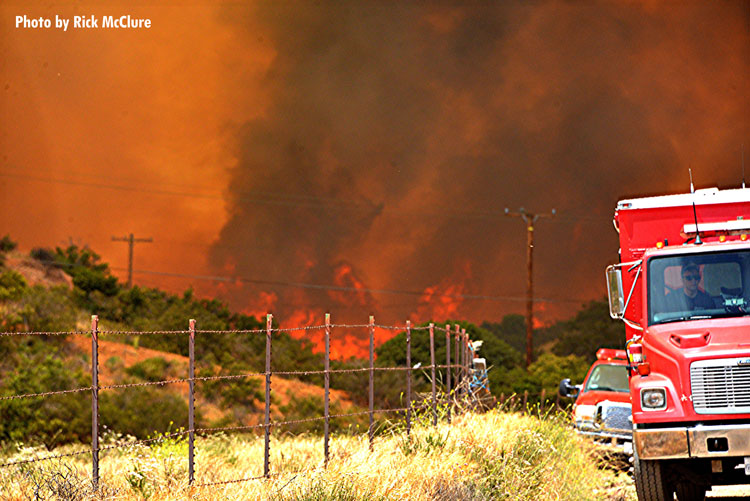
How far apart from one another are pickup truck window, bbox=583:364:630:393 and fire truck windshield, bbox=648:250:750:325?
7734 mm

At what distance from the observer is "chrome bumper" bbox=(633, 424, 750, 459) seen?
9.30m

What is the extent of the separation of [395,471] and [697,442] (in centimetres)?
319

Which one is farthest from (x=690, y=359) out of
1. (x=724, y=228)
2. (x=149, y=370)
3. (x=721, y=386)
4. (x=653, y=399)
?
(x=149, y=370)

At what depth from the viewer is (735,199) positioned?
1261 centimetres

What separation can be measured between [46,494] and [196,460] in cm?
414

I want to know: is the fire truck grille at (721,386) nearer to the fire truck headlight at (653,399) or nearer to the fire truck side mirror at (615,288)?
the fire truck headlight at (653,399)

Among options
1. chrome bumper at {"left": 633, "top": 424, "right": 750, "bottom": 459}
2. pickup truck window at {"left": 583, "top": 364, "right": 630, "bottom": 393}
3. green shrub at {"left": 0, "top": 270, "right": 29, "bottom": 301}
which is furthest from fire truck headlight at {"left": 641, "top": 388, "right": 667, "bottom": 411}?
green shrub at {"left": 0, "top": 270, "right": 29, "bottom": 301}

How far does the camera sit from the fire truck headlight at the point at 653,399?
966 centimetres

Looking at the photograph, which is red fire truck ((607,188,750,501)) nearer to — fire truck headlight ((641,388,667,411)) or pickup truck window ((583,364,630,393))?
fire truck headlight ((641,388,667,411))

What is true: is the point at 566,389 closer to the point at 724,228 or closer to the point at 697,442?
the point at 724,228

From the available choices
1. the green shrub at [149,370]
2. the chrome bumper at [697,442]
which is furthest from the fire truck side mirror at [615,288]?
the green shrub at [149,370]

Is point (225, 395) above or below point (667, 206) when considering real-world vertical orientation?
below

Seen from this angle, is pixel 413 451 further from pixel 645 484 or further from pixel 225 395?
pixel 225 395

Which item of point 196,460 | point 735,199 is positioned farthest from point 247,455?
point 735,199
